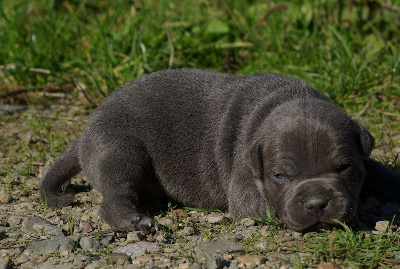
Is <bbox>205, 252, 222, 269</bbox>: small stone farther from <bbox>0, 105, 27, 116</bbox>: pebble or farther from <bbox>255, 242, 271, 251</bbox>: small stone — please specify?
<bbox>0, 105, 27, 116</bbox>: pebble

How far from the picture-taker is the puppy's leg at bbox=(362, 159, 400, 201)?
7570mm

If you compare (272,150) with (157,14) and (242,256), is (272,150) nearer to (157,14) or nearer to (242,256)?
(242,256)

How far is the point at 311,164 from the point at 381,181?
1629 millimetres

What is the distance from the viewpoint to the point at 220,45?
1156 centimetres

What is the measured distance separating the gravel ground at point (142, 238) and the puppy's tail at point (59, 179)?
10 cm

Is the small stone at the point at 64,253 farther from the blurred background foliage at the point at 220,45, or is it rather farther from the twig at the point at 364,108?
the twig at the point at 364,108

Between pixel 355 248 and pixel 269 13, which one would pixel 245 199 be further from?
pixel 269 13

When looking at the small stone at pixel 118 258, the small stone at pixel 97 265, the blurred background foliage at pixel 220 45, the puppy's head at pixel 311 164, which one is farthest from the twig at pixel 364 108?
the small stone at pixel 97 265

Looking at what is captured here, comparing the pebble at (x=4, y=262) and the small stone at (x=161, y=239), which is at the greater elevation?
the pebble at (x=4, y=262)

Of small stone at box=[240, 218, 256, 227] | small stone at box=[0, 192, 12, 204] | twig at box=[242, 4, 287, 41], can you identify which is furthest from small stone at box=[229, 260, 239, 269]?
twig at box=[242, 4, 287, 41]

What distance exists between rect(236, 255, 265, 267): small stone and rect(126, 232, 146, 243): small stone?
109 centimetres

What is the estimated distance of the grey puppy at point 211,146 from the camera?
6480 mm

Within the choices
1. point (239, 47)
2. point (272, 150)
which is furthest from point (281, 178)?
point (239, 47)

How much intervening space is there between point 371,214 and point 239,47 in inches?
201
